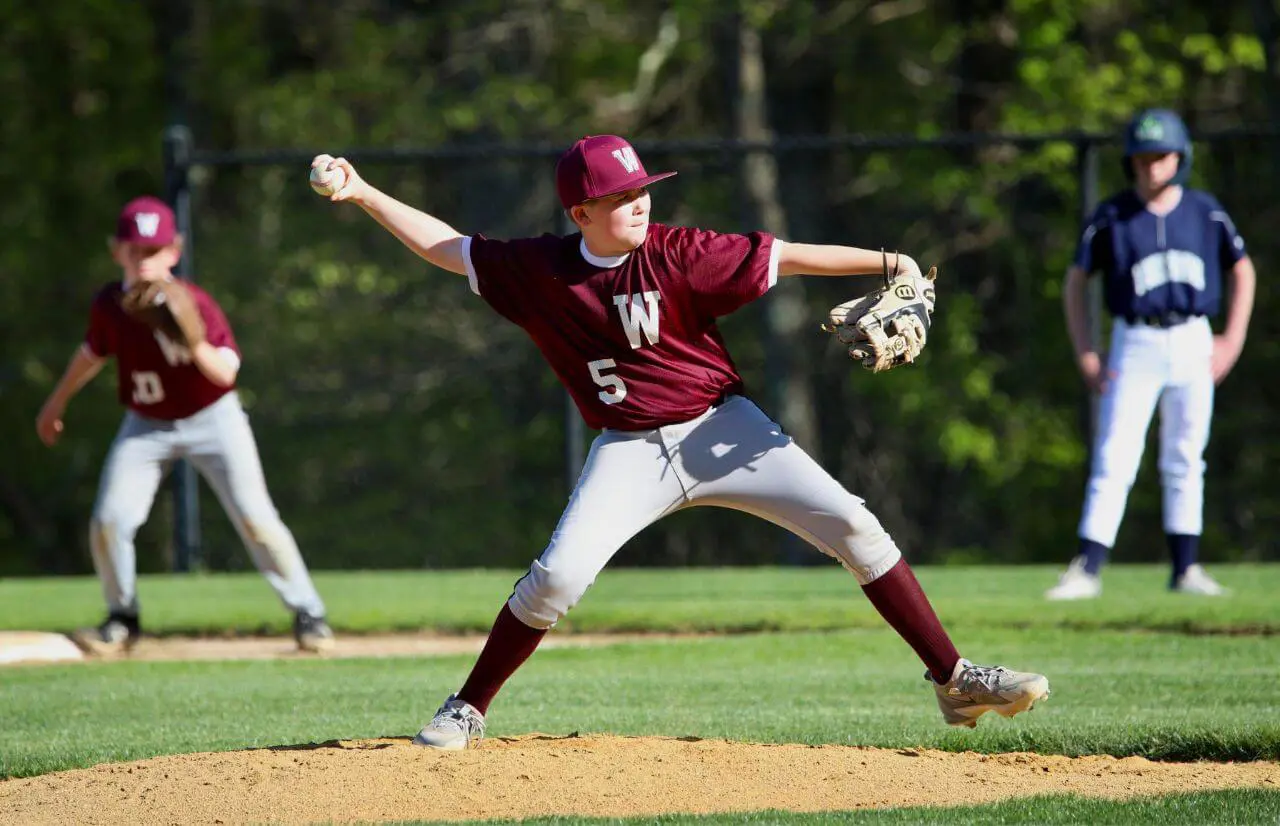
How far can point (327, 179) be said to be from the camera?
525 centimetres

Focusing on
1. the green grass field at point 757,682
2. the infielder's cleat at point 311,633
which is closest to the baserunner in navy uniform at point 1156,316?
the green grass field at point 757,682

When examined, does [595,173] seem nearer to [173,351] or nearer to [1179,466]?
[173,351]

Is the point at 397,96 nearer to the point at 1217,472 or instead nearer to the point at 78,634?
the point at 1217,472

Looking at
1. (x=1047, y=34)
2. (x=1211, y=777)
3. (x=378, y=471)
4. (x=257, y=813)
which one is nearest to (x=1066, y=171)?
(x=1047, y=34)

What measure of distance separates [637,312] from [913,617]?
1216 mm

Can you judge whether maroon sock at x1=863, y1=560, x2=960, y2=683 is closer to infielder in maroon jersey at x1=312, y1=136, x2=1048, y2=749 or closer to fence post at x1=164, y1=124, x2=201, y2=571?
infielder in maroon jersey at x1=312, y1=136, x2=1048, y2=749

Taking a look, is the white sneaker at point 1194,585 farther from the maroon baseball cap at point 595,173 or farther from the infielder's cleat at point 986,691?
the maroon baseball cap at point 595,173

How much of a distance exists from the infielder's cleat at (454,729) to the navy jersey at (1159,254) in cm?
515

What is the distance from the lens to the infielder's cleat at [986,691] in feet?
16.9

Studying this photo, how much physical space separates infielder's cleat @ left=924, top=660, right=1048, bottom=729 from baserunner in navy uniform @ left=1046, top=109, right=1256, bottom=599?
4071 millimetres

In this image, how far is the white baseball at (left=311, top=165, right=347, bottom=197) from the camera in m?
5.23

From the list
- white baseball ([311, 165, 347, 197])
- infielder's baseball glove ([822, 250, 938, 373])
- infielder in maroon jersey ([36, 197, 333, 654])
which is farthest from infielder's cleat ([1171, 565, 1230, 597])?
white baseball ([311, 165, 347, 197])

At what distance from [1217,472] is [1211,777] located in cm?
1054

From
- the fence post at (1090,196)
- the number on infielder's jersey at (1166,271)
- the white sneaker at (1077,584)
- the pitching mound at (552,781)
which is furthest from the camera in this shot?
the fence post at (1090,196)
